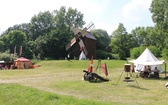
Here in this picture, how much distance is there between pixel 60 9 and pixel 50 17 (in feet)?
26.0

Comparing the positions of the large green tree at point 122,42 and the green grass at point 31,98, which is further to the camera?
the large green tree at point 122,42

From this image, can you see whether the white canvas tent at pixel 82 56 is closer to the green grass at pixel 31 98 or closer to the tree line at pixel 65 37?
the tree line at pixel 65 37

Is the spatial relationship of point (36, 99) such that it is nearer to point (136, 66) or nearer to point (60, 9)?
point (136, 66)

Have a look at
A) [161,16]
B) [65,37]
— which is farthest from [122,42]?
[161,16]

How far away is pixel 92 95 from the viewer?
14609 mm

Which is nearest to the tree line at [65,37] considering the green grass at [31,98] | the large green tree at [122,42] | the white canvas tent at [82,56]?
the large green tree at [122,42]

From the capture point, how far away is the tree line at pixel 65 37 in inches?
1367

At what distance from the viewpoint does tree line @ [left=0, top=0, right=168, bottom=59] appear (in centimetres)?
3472

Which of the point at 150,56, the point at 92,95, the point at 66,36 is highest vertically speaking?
the point at 66,36

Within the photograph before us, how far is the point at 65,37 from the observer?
2350 inches

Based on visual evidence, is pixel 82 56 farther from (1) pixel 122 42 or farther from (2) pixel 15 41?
(2) pixel 15 41

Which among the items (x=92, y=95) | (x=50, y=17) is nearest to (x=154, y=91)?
(x=92, y=95)

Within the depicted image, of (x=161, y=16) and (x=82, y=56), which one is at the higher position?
(x=161, y=16)

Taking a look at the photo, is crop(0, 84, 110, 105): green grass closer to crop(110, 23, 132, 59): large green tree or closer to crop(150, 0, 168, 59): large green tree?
crop(150, 0, 168, 59): large green tree
